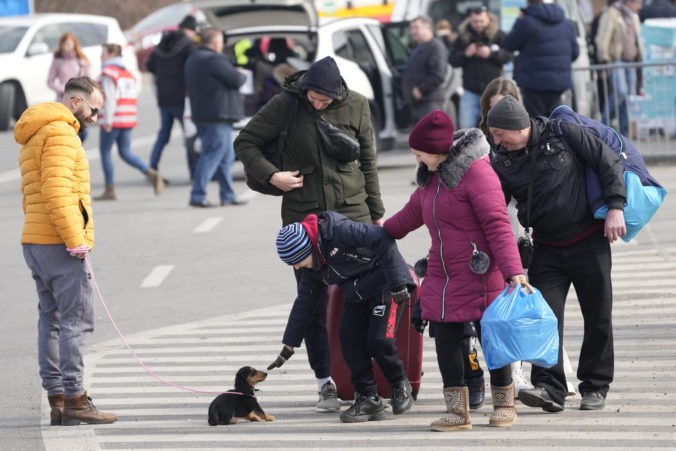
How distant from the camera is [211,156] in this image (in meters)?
14.1

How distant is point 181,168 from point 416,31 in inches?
201

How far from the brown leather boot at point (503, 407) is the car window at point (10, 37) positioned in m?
19.5

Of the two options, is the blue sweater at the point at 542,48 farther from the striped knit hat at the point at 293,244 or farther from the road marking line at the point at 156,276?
the striped knit hat at the point at 293,244

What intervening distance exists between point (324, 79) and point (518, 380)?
5.84ft

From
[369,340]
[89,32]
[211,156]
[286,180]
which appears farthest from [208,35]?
[89,32]

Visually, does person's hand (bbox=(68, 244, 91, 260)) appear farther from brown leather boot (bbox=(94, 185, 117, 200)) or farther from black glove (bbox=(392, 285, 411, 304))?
brown leather boot (bbox=(94, 185, 117, 200))

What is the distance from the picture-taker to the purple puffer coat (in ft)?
19.3

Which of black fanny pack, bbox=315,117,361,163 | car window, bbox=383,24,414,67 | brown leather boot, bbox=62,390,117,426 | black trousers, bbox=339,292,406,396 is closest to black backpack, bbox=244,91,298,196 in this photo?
black fanny pack, bbox=315,117,361,163

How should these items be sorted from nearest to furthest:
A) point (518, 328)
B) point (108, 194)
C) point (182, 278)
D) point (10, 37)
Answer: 1. point (518, 328)
2. point (182, 278)
3. point (108, 194)
4. point (10, 37)

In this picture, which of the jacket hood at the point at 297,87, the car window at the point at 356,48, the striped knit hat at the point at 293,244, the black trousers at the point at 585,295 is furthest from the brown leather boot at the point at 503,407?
the car window at the point at 356,48

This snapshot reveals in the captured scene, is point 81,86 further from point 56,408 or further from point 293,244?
point 56,408

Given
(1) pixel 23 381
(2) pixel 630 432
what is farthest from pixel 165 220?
(2) pixel 630 432

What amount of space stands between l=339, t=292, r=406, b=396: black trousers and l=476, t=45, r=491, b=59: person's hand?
8398mm

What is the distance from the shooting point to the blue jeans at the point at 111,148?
15.1 m
